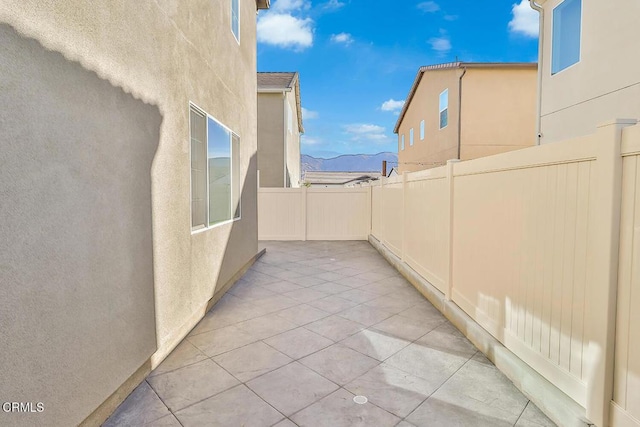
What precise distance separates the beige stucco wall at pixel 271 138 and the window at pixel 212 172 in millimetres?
7127

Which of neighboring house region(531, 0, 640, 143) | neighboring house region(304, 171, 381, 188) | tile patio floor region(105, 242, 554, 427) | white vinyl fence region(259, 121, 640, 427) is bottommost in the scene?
tile patio floor region(105, 242, 554, 427)

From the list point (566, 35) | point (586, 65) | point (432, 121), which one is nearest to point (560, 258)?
point (586, 65)

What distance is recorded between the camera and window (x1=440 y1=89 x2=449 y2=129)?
12820 mm

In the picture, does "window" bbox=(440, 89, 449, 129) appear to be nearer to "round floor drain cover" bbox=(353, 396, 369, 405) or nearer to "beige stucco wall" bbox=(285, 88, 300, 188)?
"beige stucco wall" bbox=(285, 88, 300, 188)

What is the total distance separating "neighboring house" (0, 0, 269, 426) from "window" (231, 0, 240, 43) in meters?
1.64

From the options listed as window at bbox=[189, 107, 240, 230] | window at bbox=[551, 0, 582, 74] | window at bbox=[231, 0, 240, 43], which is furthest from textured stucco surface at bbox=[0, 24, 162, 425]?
window at bbox=[551, 0, 582, 74]

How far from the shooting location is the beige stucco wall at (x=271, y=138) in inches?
520

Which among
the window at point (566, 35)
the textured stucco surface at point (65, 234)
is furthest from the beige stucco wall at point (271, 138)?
the textured stucco surface at point (65, 234)

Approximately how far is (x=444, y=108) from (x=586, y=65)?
715 cm

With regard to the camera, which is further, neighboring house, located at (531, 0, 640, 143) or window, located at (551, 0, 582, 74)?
window, located at (551, 0, 582, 74)

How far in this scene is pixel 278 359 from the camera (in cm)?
325

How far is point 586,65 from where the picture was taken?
6180mm

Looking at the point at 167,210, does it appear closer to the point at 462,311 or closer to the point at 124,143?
the point at 124,143

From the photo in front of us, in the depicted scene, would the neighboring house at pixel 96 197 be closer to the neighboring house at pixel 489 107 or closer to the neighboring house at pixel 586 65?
the neighboring house at pixel 586 65
